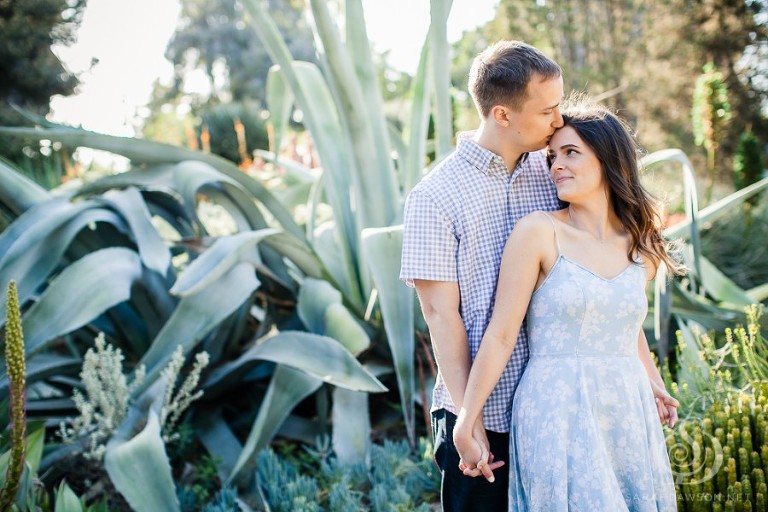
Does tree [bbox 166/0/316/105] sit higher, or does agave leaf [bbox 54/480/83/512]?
tree [bbox 166/0/316/105]

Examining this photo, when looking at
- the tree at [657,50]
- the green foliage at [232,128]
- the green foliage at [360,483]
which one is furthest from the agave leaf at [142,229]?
the tree at [657,50]

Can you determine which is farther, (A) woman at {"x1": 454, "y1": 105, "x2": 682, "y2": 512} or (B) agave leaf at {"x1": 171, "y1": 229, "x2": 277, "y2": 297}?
(B) agave leaf at {"x1": 171, "y1": 229, "x2": 277, "y2": 297}

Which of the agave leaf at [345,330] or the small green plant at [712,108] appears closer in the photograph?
the agave leaf at [345,330]

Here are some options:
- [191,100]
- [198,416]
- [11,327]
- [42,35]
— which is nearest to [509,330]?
[11,327]

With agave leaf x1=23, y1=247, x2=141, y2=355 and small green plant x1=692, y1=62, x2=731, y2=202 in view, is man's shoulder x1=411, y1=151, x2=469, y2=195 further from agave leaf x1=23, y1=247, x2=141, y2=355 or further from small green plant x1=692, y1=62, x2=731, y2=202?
small green plant x1=692, y1=62, x2=731, y2=202

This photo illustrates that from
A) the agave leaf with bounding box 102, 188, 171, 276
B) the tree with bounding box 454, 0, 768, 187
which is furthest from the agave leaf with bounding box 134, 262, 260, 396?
the tree with bounding box 454, 0, 768, 187

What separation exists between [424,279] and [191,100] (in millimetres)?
28961

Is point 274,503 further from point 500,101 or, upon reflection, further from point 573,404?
point 500,101

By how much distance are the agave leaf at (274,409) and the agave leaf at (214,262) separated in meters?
0.44

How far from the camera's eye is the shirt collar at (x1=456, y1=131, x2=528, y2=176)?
1.72 meters

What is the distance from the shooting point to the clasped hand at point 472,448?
1583 millimetres

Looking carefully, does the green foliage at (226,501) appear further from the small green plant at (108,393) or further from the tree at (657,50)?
the tree at (657,50)

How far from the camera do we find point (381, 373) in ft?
10.0

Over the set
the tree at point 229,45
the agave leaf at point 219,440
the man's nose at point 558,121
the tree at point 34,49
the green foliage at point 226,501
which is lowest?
the green foliage at point 226,501
